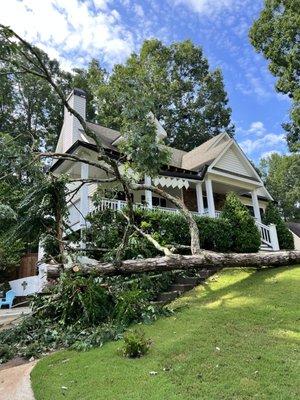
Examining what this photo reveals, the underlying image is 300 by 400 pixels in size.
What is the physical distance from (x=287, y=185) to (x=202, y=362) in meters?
43.9

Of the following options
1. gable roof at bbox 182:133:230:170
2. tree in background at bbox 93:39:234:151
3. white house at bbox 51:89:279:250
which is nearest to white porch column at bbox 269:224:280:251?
white house at bbox 51:89:279:250

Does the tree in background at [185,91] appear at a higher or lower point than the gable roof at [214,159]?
higher

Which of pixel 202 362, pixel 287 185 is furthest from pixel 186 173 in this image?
pixel 287 185

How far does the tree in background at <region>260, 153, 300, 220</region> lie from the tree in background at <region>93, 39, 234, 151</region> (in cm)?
1311

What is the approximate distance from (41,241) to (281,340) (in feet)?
23.1

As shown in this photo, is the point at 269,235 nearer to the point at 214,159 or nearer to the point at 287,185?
the point at 214,159

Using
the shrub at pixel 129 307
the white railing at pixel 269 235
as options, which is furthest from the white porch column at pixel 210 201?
the shrub at pixel 129 307

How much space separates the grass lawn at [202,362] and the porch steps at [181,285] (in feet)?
3.33

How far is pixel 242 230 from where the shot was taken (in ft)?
42.5

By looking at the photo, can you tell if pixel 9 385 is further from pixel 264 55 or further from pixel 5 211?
pixel 264 55

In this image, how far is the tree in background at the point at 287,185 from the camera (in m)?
42.5

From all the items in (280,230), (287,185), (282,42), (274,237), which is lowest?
(274,237)

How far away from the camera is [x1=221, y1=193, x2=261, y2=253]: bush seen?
12758 mm

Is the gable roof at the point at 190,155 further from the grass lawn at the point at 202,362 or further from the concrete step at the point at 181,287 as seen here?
the grass lawn at the point at 202,362
